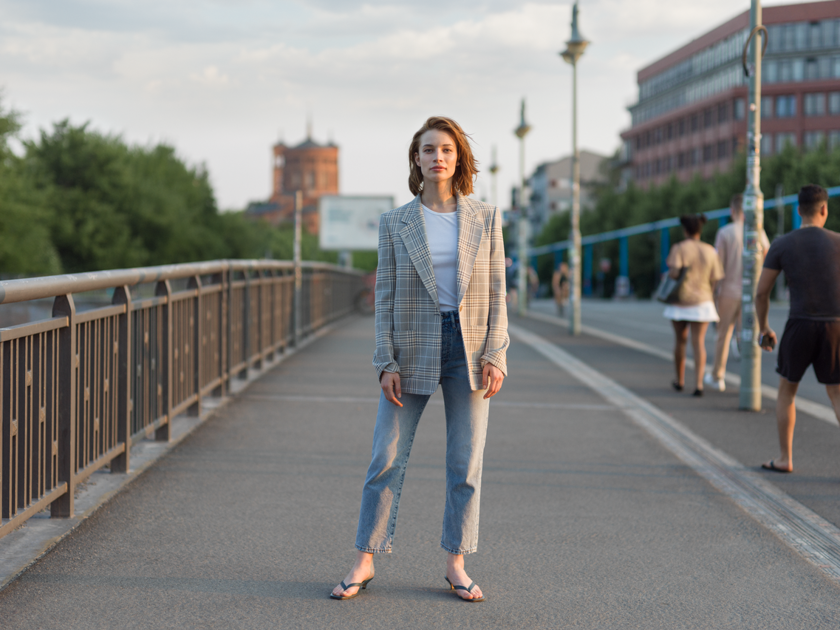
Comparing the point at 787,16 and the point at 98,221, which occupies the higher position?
the point at 787,16

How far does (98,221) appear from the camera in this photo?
55125 mm

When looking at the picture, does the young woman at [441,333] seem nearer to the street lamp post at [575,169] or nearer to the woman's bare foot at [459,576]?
the woman's bare foot at [459,576]

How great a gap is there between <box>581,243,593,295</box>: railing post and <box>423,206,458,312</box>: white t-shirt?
81.8m

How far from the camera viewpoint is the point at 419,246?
382 cm

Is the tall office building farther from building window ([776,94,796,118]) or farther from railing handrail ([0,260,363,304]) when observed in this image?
railing handrail ([0,260,363,304])

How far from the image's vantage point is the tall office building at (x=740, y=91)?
7488cm

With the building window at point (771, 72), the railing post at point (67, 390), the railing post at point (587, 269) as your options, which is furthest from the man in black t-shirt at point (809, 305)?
the railing post at point (587, 269)

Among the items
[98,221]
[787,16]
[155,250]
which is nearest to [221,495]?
[98,221]

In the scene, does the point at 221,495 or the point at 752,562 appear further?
the point at 221,495

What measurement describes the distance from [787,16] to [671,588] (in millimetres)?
77609

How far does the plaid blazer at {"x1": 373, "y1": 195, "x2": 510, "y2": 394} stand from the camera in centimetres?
381

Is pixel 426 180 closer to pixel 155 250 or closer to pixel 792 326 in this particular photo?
pixel 792 326

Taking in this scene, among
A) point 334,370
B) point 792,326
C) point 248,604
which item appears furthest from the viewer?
point 334,370

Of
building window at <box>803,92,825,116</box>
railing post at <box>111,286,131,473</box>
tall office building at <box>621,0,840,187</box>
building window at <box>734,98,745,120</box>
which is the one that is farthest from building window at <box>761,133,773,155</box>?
railing post at <box>111,286,131,473</box>
